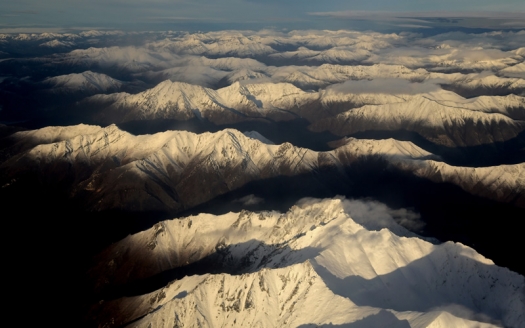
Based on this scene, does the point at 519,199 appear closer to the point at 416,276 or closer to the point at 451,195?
the point at 451,195

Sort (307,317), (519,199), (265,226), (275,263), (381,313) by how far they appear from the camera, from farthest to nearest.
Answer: (519,199) < (265,226) < (275,263) < (307,317) < (381,313)

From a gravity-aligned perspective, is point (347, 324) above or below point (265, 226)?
above

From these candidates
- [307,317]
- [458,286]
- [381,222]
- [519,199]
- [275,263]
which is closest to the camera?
[307,317]

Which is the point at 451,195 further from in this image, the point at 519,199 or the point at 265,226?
the point at 265,226

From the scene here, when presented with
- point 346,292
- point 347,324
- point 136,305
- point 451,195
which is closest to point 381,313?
point 347,324

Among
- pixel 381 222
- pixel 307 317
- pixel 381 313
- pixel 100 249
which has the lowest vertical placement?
pixel 100 249

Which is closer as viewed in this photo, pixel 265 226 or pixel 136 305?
pixel 136 305

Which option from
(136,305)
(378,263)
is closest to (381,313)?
(378,263)
